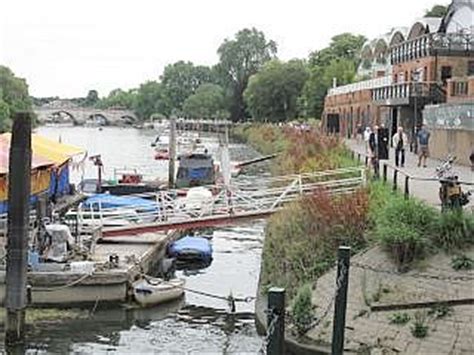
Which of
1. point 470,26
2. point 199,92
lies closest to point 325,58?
point 199,92

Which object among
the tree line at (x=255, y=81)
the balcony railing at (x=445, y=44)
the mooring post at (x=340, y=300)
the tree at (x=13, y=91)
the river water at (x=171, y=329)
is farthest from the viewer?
the tree line at (x=255, y=81)

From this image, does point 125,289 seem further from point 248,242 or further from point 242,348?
point 248,242

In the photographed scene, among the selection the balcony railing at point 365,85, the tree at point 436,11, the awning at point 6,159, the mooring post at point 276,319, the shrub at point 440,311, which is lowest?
the shrub at point 440,311

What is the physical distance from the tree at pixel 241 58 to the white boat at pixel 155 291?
4909 inches

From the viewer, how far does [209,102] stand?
156875 millimetres

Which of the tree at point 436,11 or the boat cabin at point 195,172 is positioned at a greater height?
the tree at point 436,11

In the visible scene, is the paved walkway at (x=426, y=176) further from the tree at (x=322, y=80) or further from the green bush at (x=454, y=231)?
the tree at (x=322, y=80)

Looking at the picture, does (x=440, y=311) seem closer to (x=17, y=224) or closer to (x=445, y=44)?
(x=17, y=224)

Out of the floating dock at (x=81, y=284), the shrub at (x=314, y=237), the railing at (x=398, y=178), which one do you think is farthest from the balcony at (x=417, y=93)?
the floating dock at (x=81, y=284)

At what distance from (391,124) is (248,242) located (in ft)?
98.3

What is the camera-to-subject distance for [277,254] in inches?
784

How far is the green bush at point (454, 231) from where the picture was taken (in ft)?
52.4

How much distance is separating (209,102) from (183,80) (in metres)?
31.8

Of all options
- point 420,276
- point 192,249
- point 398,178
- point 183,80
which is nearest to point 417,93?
point 398,178
